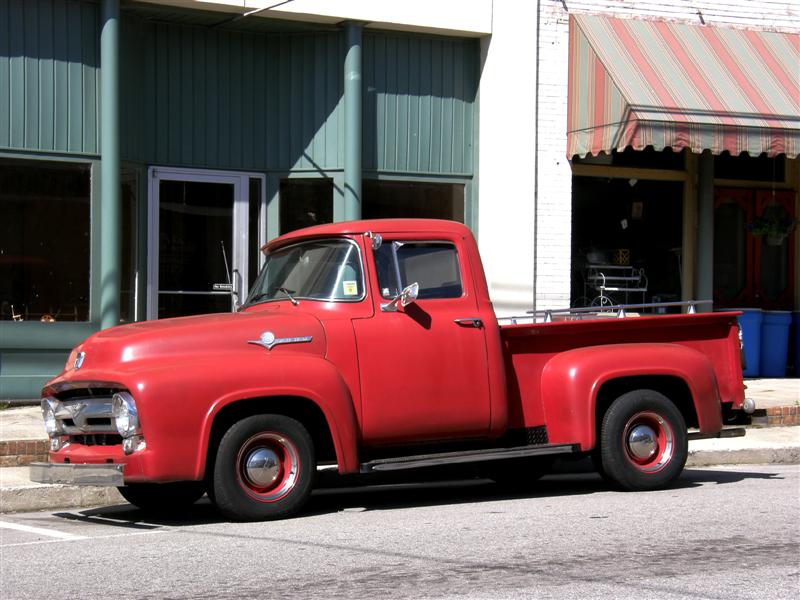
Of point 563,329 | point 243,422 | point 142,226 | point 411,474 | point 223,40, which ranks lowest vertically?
point 411,474

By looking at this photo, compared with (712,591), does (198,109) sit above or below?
above

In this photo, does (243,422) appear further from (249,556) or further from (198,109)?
(198,109)

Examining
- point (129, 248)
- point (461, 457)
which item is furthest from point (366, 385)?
point (129, 248)

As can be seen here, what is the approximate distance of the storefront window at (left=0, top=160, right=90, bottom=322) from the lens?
13.9 meters

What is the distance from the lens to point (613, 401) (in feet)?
30.8

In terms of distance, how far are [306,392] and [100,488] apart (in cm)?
266

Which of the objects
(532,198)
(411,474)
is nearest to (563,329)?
(411,474)

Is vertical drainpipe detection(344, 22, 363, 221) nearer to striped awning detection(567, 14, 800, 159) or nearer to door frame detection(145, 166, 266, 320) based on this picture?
door frame detection(145, 166, 266, 320)

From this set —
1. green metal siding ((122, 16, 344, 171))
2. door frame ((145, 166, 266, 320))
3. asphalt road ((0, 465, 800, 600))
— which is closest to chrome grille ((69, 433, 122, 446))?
asphalt road ((0, 465, 800, 600))

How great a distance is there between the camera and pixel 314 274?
29.5 feet

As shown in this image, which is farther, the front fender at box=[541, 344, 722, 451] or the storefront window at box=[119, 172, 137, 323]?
the storefront window at box=[119, 172, 137, 323]

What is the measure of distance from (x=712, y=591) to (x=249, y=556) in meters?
2.57

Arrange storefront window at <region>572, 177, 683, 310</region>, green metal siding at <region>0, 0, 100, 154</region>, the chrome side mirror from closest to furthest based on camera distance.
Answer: the chrome side mirror → green metal siding at <region>0, 0, 100, 154</region> → storefront window at <region>572, 177, 683, 310</region>

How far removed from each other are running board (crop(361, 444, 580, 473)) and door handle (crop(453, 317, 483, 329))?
2.99ft
